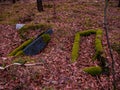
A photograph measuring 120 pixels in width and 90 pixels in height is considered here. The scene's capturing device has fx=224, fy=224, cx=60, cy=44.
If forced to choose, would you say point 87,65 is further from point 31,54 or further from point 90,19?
point 90,19

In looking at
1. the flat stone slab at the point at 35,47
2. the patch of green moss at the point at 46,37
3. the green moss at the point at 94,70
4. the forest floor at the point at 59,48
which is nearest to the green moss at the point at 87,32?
the forest floor at the point at 59,48

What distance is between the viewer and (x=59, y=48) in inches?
437

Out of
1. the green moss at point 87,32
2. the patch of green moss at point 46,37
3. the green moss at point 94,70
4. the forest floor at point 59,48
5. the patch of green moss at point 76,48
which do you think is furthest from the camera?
the green moss at point 87,32

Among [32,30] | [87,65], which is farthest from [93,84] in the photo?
[32,30]

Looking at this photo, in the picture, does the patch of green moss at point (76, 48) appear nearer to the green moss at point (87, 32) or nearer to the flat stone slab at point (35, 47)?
the green moss at point (87, 32)

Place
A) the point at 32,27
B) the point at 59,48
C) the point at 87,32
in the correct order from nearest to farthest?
the point at 59,48 < the point at 87,32 < the point at 32,27

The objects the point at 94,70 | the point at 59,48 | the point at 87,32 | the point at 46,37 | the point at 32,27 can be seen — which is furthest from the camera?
the point at 32,27

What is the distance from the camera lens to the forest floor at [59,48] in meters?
8.21

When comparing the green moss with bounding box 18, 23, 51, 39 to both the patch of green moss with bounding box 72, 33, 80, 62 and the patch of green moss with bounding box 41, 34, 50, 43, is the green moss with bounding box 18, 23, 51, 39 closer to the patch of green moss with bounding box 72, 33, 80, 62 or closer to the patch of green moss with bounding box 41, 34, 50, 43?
the patch of green moss with bounding box 41, 34, 50, 43

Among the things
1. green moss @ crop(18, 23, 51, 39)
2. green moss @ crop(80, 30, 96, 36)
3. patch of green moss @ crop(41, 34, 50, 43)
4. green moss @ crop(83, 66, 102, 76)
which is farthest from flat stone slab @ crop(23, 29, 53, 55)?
green moss @ crop(83, 66, 102, 76)

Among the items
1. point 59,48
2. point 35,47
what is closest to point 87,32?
point 59,48

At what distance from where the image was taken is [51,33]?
12500 millimetres

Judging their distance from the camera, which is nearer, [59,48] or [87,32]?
[59,48]

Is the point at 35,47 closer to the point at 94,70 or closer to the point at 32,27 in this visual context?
the point at 32,27
